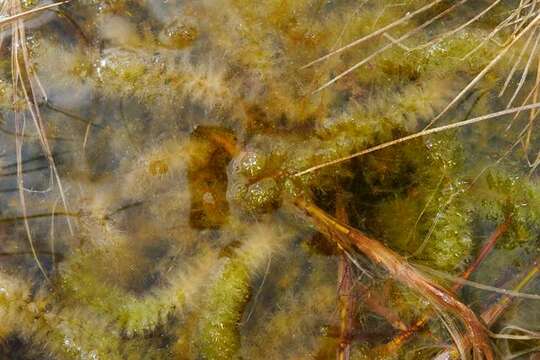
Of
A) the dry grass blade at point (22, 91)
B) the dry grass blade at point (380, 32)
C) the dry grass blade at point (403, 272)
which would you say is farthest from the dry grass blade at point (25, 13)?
the dry grass blade at point (403, 272)

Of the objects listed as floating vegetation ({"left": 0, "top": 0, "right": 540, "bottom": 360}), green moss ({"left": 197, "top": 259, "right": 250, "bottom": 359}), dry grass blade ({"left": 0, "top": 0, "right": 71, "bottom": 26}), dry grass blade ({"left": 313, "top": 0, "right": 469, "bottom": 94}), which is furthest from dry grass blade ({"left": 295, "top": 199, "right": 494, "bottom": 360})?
dry grass blade ({"left": 0, "top": 0, "right": 71, "bottom": 26})

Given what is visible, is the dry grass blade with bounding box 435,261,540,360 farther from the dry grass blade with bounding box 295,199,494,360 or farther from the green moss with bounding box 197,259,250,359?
the green moss with bounding box 197,259,250,359

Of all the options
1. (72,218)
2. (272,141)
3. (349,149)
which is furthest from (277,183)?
(72,218)

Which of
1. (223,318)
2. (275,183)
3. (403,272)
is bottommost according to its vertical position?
(223,318)

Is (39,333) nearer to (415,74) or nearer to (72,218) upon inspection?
(72,218)

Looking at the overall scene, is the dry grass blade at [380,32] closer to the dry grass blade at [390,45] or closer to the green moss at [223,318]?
the dry grass blade at [390,45]

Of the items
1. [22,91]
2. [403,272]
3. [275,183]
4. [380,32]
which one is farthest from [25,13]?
[403,272]

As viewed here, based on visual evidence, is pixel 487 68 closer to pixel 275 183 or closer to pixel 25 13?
pixel 275 183

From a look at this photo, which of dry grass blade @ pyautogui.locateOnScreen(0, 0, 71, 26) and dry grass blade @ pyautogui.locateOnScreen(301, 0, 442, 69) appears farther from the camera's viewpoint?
dry grass blade @ pyautogui.locateOnScreen(0, 0, 71, 26)
